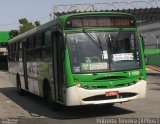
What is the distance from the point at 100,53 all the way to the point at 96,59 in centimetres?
22

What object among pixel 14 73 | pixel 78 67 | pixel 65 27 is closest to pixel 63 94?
pixel 78 67

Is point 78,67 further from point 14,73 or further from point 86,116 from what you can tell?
point 14,73

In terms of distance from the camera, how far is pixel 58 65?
12844 mm

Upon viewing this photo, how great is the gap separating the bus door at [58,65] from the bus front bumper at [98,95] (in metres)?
0.76

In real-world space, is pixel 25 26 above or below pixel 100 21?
above

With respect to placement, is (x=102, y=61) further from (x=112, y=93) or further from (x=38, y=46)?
(x=38, y=46)

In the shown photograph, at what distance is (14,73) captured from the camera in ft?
73.5

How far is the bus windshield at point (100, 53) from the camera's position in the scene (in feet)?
39.2

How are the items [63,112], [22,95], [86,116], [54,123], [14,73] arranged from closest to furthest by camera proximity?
[54,123] < [86,116] < [63,112] < [22,95] < [14,73]

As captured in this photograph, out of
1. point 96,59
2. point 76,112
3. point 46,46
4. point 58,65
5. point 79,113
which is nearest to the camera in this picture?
point 96,59

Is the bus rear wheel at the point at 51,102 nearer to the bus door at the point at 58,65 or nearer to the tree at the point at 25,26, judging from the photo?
the bus door at the point at 58,65

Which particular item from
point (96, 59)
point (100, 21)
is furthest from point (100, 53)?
point (100, 21)

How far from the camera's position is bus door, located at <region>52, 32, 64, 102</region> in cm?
1249

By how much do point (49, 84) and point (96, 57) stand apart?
2603 mm
